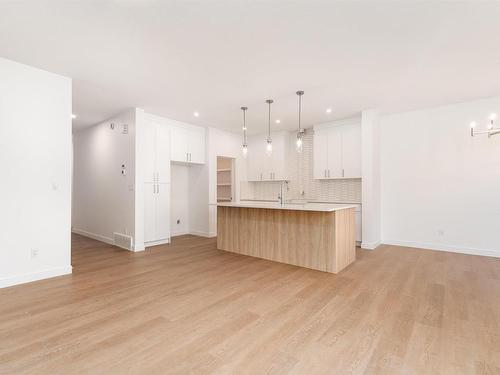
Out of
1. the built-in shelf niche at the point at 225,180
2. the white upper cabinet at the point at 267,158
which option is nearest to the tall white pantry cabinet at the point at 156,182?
the built-in shelf niche at the point at 225,180

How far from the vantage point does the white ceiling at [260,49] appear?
233cm

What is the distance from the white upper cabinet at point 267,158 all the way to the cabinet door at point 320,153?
956 millimetres

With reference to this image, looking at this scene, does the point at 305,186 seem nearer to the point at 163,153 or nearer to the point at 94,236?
the point at 163,153

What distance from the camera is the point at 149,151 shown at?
5535 millimetres

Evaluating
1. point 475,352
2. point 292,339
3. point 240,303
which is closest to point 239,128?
point 240,303

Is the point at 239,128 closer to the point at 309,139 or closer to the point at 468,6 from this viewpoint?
the point at 309,139

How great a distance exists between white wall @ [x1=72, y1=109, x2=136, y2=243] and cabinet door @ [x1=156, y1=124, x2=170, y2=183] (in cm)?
62

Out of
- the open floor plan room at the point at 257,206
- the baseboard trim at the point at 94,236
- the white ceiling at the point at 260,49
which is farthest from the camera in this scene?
the baseboard trim at the point at 94,236

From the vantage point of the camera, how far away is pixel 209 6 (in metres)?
2.27

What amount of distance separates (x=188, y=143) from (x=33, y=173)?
3348mm

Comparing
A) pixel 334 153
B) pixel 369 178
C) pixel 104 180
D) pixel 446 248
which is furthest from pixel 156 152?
pixel 446 248

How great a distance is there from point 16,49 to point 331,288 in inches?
187

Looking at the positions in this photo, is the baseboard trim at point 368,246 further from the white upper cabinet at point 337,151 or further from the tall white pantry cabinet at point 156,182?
the tall white pantry cabinet at point 156,182

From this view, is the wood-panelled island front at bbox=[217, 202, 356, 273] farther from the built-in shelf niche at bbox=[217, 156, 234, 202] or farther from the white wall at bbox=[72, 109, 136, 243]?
the built-in shelf niche at bbox=[217, 156, 234, 202]
